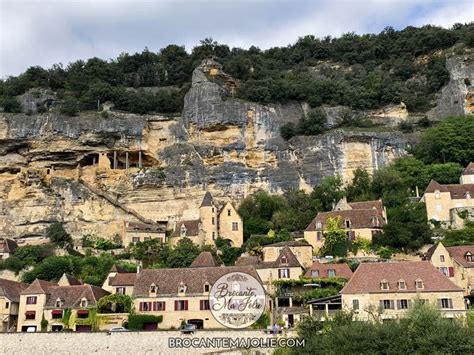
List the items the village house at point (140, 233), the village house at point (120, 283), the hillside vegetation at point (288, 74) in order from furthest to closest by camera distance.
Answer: the hillside vegetation at point (288, 74)
the village house at point (140, 233)
the village house at point (120, 283)

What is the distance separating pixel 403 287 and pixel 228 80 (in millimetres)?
45911

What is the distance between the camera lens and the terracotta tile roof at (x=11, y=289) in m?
45.8

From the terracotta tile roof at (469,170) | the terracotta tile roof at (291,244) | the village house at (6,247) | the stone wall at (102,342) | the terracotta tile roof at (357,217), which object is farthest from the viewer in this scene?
the terracotta tile roof at (469,170)

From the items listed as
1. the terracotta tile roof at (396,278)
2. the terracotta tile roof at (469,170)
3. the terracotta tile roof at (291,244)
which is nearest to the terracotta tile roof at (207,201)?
the terracotta tile roof at (291,244)

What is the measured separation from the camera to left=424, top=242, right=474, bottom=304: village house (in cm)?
4322

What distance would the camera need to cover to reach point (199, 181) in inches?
2685

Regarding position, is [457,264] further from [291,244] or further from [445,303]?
[291,244]

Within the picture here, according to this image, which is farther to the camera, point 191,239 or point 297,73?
point 297,73

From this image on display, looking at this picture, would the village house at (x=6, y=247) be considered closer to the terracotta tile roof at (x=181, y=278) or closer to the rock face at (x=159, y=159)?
the rock face at (x=159, y=159)

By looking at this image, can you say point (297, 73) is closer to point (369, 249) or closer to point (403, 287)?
point (369, 249)

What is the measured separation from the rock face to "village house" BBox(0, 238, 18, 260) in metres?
3.58

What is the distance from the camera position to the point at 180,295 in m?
42.1

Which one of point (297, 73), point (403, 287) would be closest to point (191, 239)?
point (403, 287)

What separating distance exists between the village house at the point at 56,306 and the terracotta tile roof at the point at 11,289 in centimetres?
148
